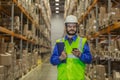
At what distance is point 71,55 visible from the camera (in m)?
3.84

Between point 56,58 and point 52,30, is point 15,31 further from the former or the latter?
point 52,30

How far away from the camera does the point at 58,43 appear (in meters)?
3.91

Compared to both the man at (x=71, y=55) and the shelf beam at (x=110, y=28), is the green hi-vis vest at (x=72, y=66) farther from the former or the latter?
the shelf beam at (x=110, y=28)

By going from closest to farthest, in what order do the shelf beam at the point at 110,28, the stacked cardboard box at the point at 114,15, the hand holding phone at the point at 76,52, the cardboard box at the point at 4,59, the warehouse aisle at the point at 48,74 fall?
the hand holding phone at the point at 76,52
the shelf beam at the point at 110,28
the stacked cardboard box at the point at 114,15
the cardboard box at the point at 4,59
the warehouse aisle at the point at 48,74

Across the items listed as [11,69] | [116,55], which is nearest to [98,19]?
[116,55]

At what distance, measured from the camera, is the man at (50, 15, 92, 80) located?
12.3ft

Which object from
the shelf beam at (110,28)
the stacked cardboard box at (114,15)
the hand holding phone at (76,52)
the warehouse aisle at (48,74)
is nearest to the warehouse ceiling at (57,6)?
the warehouse aisle at (48,74)

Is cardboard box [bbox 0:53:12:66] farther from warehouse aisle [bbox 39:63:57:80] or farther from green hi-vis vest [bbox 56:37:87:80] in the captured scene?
warehouse aisle [bbox 39:63:57:80]

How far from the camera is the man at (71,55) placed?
3740 mm

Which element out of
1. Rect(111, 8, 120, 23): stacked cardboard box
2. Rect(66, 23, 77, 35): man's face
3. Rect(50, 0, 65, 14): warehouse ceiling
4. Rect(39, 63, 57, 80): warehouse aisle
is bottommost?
Rect(39, 63, 57, 80): warehouse aisle

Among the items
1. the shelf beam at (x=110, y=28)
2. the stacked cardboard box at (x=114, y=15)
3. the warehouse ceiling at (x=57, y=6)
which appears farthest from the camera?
the warehouse ceiling at (x=57, y=6)

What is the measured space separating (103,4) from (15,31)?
9.48 feet

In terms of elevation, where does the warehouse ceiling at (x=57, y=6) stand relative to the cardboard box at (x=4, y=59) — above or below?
above

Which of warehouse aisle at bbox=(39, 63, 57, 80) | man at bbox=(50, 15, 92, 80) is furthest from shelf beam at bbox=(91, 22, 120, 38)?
warehouse aisle at bbox=(39, 63, 57, 80)
